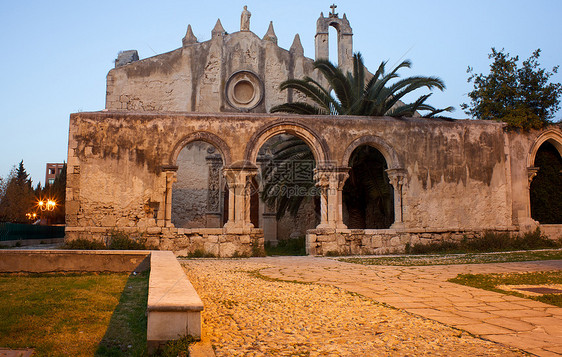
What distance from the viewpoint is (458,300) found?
14.8ft

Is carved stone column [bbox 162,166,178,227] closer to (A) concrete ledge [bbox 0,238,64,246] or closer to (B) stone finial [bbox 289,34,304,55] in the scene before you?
(A) concrete ledge [bbox 0,238,64,246]

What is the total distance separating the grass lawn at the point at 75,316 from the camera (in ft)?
10.3

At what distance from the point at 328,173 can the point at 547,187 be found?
7.34 meters

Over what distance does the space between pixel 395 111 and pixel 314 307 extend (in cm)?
1090

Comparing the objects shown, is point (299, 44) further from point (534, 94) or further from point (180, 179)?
point (534, 94)

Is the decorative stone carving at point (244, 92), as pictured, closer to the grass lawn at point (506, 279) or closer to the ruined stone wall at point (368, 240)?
the ruined stone wall at point (368, 240)

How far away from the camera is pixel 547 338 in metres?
3.09

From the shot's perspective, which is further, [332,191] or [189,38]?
[189,38]

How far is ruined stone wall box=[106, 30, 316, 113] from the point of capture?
19953 mm

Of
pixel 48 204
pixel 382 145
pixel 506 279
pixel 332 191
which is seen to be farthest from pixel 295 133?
pixel 48 204

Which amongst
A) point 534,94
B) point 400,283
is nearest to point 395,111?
point 534,94

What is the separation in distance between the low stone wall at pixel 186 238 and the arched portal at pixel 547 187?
9203mm

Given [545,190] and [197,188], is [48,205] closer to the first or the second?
[197,188]

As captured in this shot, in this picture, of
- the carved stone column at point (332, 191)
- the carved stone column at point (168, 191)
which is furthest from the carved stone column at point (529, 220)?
the carved stone column at point (168, 191)
